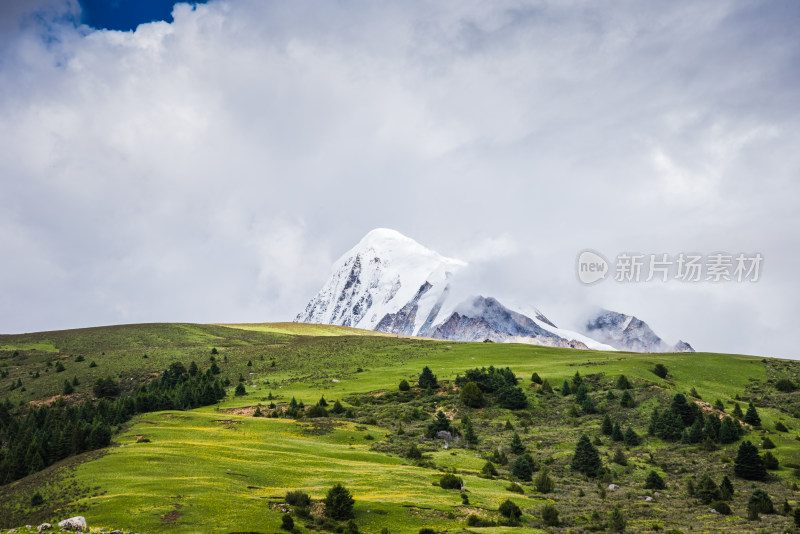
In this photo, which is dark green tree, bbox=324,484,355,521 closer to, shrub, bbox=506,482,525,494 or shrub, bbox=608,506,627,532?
shrub, bbox=506,482,525,494

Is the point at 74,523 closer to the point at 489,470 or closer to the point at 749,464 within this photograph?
the point at 489,470

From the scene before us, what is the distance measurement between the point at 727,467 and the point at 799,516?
17264mm

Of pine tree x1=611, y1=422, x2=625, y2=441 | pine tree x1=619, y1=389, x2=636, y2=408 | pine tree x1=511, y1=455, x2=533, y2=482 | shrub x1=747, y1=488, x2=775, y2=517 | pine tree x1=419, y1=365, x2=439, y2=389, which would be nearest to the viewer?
shrub x1=747, y1=488, x2=775, y2=517

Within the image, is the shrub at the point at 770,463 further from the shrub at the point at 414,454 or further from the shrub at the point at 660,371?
the shrub at the point at 660,371

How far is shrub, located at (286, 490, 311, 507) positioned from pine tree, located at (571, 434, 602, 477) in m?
27.6

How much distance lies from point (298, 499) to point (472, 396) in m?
46.3

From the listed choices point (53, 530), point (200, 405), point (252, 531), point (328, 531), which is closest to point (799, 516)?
point (328, 531)

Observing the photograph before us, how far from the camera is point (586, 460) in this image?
46188 mm

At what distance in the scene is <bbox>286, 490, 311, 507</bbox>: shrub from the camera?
98.2ft

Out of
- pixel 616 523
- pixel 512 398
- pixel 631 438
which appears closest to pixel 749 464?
pixel 631 438

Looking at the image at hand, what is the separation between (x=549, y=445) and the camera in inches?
2160

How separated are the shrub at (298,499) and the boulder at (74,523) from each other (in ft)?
34.9

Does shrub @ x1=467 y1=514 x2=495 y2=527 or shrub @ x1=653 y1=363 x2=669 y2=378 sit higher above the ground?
shrub @ x1=653 y1=363 x2=669 y2=378

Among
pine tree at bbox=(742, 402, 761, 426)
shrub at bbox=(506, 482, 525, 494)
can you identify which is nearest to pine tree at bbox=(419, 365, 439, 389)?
shrub at bbox=(506, 482, 525, 494)
